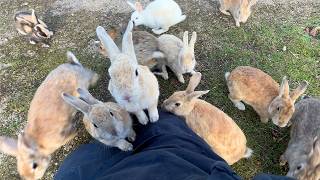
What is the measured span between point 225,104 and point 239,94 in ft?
0.85

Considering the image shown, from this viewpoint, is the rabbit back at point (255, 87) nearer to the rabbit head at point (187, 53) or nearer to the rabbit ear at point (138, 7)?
the rabbit head at point (187, 53)

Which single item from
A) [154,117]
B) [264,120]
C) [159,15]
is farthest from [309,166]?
[159,15]

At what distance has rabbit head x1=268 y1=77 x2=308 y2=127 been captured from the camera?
3691mm

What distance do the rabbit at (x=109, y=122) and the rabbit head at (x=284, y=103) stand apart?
1.37 meters

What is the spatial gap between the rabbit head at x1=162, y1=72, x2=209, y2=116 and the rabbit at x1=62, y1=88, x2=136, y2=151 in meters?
0.50

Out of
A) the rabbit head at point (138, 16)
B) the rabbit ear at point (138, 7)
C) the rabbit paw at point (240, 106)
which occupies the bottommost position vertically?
the rabbit paw at point (240, 106)

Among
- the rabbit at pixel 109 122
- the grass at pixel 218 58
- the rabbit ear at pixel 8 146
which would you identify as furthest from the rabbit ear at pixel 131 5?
the rabbit ear at pixel 8 146

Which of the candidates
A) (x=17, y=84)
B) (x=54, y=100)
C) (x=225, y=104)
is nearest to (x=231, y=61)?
(x=225, y=104)

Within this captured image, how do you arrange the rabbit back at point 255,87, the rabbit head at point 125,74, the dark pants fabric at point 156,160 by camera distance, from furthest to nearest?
1. the rabbit back at point 255,87
2. the rabbit head at point 125,74
3. the dark pants fabric at point 156,160

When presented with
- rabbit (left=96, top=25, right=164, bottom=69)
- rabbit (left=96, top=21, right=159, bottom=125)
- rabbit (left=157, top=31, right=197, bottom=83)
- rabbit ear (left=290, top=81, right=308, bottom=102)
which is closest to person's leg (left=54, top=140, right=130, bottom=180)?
rabbit (left=96, top=21, right=159, bottom=125)

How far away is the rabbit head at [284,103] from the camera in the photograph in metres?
3.69

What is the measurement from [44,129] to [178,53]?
1.47m

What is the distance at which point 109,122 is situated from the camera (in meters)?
3.04

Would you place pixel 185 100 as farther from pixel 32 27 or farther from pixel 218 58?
pixel 32 27
